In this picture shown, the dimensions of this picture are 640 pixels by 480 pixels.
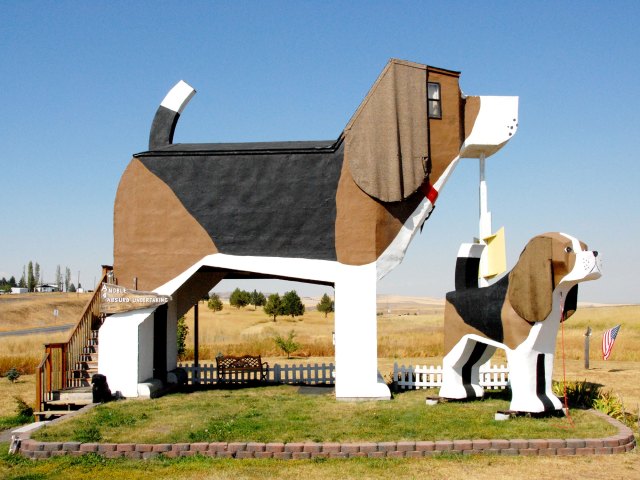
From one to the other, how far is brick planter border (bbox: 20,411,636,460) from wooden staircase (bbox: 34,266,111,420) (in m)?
3.71

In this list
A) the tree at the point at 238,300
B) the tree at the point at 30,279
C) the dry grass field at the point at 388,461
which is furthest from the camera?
the tree at the point at 30,279

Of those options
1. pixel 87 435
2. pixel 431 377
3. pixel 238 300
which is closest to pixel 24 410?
pixel 87 435

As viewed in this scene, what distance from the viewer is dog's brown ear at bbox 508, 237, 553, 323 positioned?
10570mm

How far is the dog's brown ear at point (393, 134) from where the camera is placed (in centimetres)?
1373

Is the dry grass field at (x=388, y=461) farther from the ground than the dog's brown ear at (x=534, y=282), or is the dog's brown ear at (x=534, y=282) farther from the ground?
the dog's brown ear at (x=534, y=282)

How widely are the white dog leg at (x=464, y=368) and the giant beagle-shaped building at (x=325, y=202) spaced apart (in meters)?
1.57

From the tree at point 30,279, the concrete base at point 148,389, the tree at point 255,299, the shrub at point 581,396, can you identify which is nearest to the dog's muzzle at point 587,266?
the shrub at point 581,396

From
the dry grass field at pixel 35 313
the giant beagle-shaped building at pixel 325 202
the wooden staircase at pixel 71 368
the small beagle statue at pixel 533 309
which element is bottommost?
the dry grass field at pixel 35 313

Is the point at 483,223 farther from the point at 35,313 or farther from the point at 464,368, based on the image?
the point at 35,313

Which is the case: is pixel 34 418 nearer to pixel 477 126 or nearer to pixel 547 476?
pixel 547 476

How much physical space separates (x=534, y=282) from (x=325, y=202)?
5193 mm

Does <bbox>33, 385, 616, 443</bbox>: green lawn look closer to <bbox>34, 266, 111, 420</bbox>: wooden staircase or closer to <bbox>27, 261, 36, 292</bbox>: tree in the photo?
<bbox>34, 266, 111, 420</bbox>: wooden staircase

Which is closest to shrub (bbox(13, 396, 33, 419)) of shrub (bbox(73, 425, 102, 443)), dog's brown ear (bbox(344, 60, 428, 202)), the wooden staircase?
the wooden staircase

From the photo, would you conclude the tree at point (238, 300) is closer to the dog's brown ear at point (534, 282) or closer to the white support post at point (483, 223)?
the white support post at point (483, 223)
